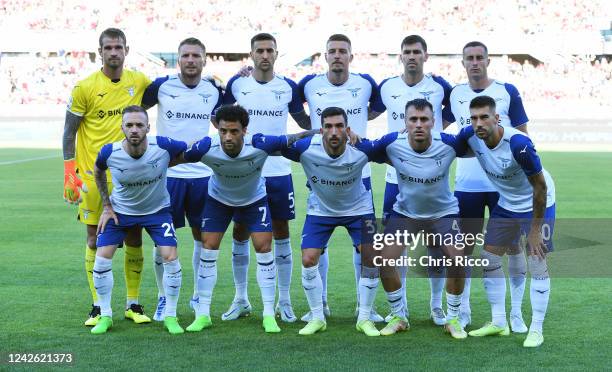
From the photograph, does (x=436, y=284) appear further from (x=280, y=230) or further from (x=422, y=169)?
(x=280, y=230)

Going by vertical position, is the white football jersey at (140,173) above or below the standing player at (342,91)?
below

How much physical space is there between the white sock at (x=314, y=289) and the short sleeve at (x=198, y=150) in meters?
1.07

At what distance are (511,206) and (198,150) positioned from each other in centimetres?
218

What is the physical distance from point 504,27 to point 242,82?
31.0 m

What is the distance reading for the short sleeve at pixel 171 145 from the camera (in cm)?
603

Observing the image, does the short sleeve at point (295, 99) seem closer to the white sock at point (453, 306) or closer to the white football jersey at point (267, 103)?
the white football jersey at point (267, 103)

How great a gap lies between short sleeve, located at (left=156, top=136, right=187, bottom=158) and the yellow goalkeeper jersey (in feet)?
1.86

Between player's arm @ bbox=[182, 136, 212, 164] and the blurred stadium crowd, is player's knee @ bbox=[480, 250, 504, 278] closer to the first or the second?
player's arm @ bbox=[182, 136, 212, 164]

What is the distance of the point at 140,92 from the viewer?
657 centimetres

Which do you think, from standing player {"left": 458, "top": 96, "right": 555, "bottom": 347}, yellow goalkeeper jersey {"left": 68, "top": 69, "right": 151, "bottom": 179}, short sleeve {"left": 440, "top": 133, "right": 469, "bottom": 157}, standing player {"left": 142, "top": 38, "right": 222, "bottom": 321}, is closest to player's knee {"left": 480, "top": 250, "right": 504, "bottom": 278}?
standing player {"left": 458, "top": 96, "right": 555, "bottom": 347}

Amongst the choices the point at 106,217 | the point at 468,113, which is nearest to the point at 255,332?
the point at 106,217

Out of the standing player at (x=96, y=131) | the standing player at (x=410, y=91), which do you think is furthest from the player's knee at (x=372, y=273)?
the standing player at (x=96, y=131)

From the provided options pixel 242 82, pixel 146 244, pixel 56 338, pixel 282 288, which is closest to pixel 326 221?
pixel 282 288

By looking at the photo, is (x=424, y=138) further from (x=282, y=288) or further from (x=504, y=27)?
(x=504, y=27)
